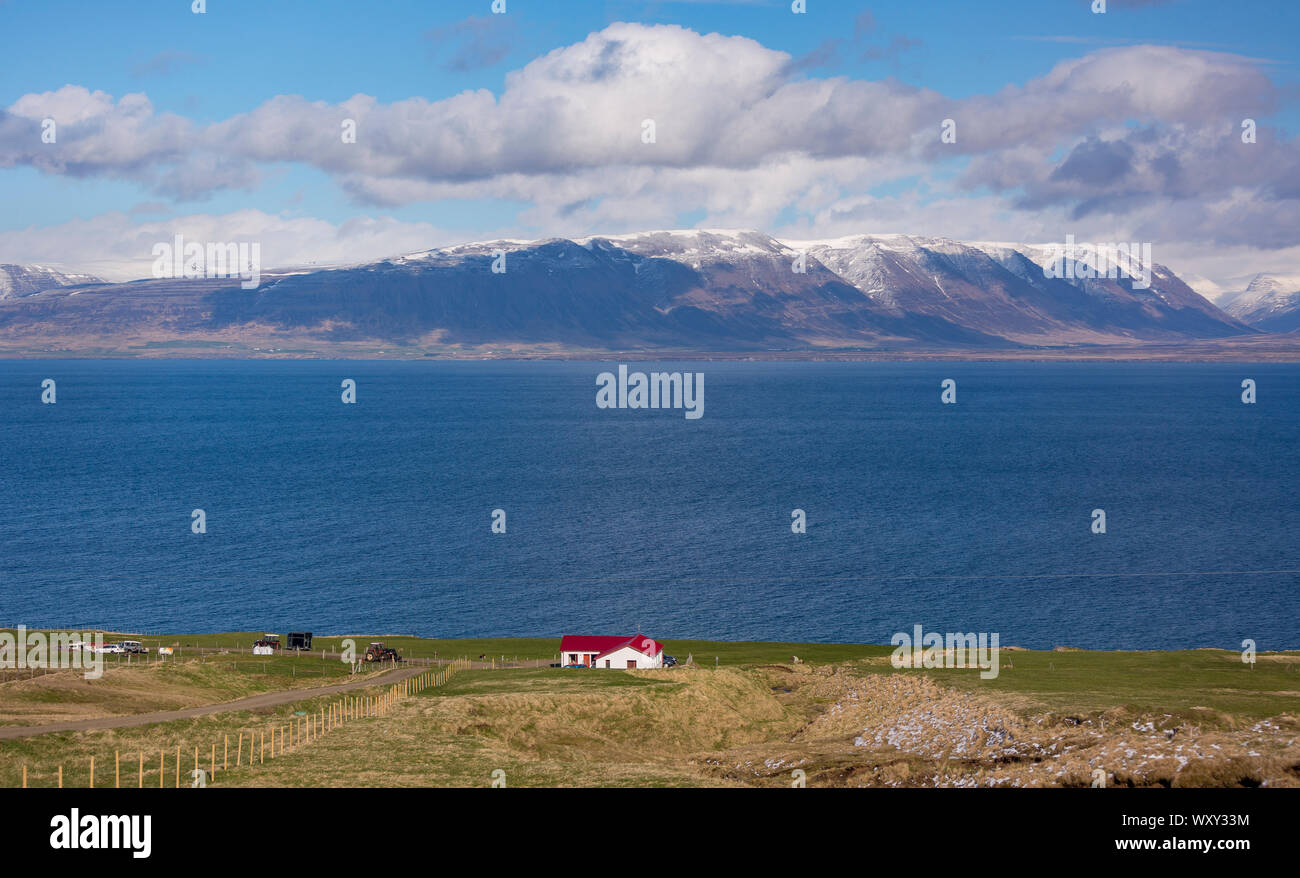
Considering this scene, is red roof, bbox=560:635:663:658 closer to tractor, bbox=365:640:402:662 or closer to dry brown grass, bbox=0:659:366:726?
tractor, bbox=365:640:402:662

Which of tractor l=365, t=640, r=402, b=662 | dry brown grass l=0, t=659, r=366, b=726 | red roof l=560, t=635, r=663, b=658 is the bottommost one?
tractor l=365, t=640, r=402, b=662

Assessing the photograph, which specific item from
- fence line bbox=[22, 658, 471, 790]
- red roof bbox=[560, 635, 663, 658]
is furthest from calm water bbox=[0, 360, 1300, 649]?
fence line bbox=[22, 658, 471, 790]

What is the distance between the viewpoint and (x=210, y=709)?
53.4 metres

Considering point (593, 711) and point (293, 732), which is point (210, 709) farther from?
point (593, 711)

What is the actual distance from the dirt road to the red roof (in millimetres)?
9678

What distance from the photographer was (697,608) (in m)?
101

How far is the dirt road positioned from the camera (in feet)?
149

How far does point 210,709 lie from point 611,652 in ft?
87.6
